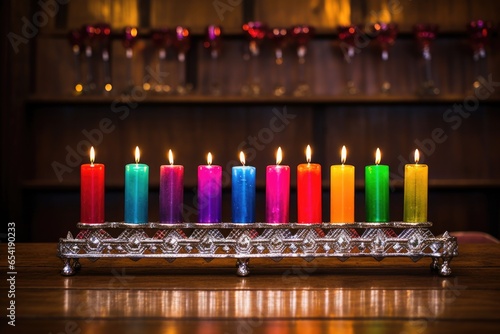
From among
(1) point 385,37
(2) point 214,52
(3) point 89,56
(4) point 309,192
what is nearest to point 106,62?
(3) point 89,56

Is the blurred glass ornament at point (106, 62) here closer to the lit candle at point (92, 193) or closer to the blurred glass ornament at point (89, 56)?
the blurred glass ornament at point (89, 56)

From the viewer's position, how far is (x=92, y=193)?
3.87 feet

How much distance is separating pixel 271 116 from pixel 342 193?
170 centimetres

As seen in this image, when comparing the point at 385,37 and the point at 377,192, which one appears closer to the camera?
the point at 377,192

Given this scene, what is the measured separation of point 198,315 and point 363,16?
2.24 metres

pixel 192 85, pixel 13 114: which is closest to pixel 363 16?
pixel 192 85

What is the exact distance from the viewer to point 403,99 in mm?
2732

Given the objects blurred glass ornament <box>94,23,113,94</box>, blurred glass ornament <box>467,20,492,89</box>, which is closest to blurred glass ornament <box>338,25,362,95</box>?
blurred glass ornament <box>467,20,492,89</box>

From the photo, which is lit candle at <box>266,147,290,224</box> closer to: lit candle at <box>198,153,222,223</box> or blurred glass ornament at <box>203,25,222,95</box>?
lit candle at <box>198,153,222,223</box>

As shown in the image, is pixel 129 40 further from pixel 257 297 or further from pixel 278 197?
pixel 257 297

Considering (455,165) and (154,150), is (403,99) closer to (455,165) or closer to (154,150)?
(455,165)

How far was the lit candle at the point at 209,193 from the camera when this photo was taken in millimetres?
1180

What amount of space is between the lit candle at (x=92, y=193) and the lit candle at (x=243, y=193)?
9.5 inches

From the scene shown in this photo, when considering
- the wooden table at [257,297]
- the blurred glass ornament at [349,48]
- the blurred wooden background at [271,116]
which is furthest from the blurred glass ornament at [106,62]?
the wooden table at [257,297]
